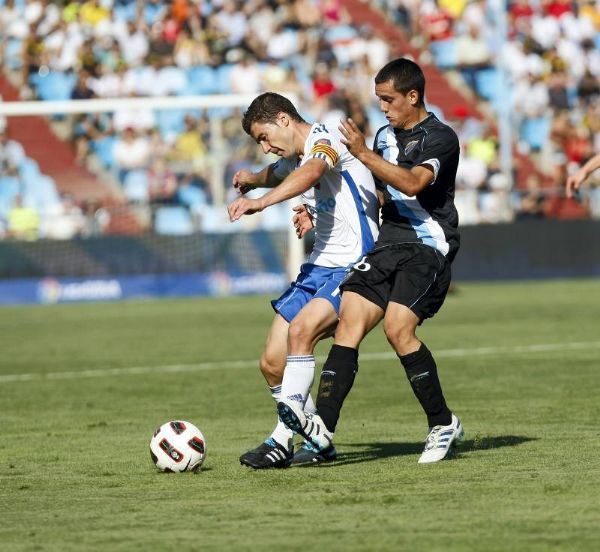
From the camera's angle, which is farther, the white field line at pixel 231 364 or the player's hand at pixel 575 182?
the white field line at pixel 231 364

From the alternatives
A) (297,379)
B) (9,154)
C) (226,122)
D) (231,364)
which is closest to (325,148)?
(297,379)

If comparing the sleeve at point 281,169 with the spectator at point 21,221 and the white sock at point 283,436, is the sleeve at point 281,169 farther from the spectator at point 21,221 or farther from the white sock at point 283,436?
the spectator at point 21,221

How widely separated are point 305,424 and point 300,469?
283 mm

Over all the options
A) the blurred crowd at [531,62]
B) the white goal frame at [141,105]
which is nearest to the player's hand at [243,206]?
the white goal frame at [141,105]

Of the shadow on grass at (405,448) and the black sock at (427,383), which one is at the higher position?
the black sock at (427,383)

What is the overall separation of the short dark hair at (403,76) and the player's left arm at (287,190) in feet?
2.05

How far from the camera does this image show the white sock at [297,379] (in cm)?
757

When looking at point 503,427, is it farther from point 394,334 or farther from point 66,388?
point 66,388

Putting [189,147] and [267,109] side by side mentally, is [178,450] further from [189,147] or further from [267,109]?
[189,147]

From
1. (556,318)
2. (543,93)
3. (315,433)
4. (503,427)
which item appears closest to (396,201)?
(315,433)

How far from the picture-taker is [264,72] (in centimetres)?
2872

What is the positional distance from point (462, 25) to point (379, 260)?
25.4 m

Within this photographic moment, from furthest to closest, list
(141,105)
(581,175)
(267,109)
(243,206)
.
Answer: (141,105), (581,175), (267,109), (243,206)

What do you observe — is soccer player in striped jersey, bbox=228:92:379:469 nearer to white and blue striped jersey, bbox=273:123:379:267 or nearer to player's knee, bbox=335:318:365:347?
white and blue striped jersey, bbox=273:123:379:267
